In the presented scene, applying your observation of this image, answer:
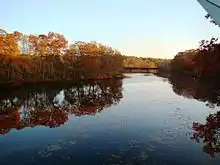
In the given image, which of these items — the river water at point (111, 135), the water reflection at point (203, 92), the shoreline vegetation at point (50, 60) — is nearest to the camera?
the river water at point (111, 135)

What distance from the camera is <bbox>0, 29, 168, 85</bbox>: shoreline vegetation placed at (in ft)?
141

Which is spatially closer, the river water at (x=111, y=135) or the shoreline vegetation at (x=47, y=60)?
the river water at (x=111, y=135)

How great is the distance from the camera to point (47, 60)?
50000mm

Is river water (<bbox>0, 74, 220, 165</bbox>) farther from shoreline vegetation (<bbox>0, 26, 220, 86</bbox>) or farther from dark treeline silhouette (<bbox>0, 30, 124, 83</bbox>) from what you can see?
dark treeline silhouette (<bbox>0, 30, 124, 83</bbox>)

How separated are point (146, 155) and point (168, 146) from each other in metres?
1.53

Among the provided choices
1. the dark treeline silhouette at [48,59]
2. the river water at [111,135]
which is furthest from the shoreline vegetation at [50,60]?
the river water at [111,135]

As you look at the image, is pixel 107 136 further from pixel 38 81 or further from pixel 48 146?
pixel 38 81

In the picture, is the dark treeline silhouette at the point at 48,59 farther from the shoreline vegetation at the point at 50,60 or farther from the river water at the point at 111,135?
the river water at the point at 111,135

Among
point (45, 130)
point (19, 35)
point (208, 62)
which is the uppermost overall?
point (19, 35)

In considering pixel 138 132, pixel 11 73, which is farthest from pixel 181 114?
pixel 11 73

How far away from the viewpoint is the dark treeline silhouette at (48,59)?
141ft

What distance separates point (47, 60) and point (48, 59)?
448 mm

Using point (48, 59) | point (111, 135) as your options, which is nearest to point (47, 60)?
point (48, 59)

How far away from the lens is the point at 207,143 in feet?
38.7
